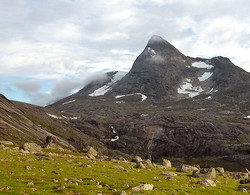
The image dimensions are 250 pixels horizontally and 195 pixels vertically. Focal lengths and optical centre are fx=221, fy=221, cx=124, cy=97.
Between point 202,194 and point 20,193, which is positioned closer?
point 20,193

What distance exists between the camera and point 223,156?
195 meters

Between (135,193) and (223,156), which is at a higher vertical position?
(135,193)

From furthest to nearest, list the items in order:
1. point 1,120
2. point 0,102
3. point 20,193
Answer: point 0,102 → point 1,120 → point 20,193

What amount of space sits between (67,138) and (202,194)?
17380 centimetres

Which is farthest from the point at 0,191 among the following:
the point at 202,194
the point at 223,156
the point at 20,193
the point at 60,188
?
the point at 223,156

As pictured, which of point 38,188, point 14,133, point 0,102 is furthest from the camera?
point 0,102

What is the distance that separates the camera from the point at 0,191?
17938 mm

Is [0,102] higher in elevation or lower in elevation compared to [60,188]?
higher

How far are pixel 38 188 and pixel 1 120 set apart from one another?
151130mm

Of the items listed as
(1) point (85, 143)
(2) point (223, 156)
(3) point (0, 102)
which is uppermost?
(3) point (0, 102)

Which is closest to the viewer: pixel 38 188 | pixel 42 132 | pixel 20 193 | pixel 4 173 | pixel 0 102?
pixel 20 193

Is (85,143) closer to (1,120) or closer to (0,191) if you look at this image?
(1,120)

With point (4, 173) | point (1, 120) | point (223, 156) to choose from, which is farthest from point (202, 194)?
point (223, 156)

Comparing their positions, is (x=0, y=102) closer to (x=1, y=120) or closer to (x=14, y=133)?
(x=1, y=120)
